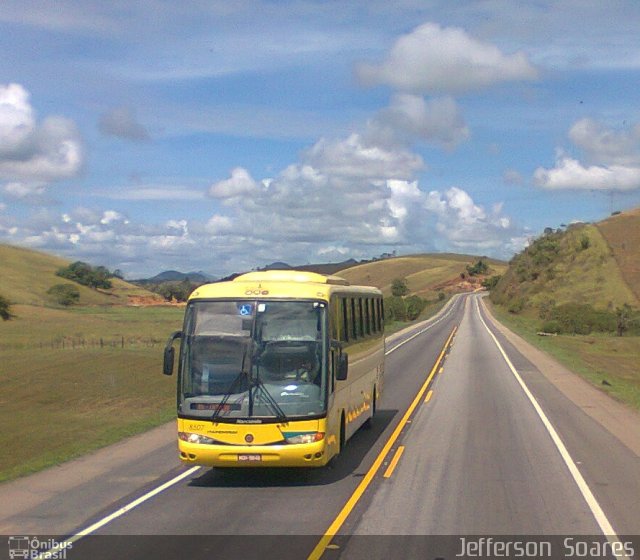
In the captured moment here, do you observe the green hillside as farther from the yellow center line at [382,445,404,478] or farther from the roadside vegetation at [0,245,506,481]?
the yellow center line at [382,445,404,478]

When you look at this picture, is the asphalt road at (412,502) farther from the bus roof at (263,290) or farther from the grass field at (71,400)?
the grass field at (71,400)

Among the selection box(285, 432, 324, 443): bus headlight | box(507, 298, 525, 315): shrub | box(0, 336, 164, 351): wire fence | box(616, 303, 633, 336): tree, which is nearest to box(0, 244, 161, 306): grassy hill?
box(0, 336, 164, 351): wire fence

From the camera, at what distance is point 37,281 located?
5369 inches

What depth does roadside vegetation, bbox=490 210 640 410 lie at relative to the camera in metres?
56.2

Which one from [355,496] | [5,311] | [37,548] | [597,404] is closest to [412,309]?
[5,311]

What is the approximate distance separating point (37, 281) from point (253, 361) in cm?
13186

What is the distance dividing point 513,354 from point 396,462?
30635mm

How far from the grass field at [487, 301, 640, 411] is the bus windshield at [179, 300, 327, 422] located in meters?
12.7

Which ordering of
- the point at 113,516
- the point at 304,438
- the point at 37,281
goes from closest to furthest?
the point at 113,516, the point at 304,438, the point at 37,281

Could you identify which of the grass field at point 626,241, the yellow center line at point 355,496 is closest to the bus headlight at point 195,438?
the yellow center line at point 355,496

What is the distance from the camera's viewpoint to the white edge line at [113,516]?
8852 mm

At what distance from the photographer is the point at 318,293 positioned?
42.1ft

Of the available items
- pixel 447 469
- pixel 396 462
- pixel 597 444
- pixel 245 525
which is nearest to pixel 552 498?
pixel 447 469

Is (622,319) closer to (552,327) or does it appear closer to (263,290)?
(552,327)
